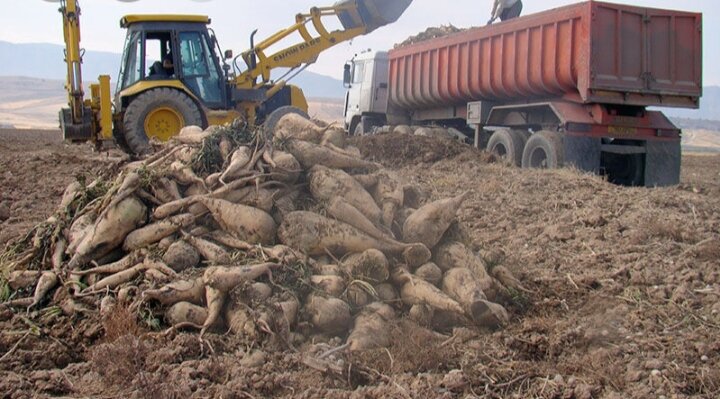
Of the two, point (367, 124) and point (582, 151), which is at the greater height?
point (367, 124)

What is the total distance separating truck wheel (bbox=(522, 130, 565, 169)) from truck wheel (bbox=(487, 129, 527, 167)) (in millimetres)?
395

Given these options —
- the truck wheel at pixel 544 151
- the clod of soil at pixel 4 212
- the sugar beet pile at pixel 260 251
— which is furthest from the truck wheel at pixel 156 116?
the sugar beet pile at pixel 260 251

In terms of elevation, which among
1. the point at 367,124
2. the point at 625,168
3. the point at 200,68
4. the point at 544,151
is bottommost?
the point at 625,168

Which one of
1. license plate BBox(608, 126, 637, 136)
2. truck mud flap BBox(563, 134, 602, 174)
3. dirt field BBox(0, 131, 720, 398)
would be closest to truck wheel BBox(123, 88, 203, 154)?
truck mud flap BBox(563, 134, 602, 174)

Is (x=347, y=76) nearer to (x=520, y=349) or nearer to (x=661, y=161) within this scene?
(x=661, y=161)

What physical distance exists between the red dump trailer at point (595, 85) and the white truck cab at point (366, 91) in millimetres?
5085

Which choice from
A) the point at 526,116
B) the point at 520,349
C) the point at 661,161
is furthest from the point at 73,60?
the point at 520,349

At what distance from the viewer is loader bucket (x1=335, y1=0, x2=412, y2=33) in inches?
643

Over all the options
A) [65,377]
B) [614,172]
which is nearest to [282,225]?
[65,377]

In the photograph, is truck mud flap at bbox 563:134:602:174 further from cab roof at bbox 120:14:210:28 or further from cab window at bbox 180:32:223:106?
cab roof at bbox 120:14:210:28

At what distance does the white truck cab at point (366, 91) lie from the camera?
19.4m

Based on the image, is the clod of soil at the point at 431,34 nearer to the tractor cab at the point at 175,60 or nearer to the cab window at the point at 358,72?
the cab window at the point at 358,72

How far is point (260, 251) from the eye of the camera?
5.20 metres

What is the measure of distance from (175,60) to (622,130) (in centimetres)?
788
